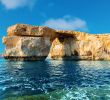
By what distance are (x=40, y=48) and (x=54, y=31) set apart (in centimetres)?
1165

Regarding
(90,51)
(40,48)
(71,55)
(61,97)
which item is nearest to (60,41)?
(71,55)

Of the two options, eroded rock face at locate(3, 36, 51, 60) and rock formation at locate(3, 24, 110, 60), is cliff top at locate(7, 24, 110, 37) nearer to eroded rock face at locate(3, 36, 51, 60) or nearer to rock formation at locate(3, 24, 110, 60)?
rock formation at locate(3, 24, 110, 60)

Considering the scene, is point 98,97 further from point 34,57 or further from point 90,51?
point 90,51

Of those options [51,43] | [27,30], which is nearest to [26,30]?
[27,30]

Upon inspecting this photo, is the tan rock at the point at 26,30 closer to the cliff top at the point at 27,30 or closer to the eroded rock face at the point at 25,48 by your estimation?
the cliff top at the point at 27,30

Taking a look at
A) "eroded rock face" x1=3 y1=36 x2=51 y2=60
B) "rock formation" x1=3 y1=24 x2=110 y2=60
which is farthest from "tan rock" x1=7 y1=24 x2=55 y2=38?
"eroded rock face" x1=3 y1=36 x2=51 y2=60

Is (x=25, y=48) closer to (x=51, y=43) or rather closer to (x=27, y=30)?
(x=27, y=30)

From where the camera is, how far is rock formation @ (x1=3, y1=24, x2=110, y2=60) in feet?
265

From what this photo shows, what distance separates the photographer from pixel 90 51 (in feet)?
308

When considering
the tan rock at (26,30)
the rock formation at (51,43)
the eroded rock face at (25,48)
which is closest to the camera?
the eroded rock face at (25,48)

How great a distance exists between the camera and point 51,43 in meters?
96.9

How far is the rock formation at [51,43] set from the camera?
80.7 metres

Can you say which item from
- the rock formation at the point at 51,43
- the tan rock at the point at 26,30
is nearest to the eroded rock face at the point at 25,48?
the rock formation at the point at 51,43

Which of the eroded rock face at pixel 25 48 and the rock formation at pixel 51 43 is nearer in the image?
the eroded rock face at pixel 25 48
